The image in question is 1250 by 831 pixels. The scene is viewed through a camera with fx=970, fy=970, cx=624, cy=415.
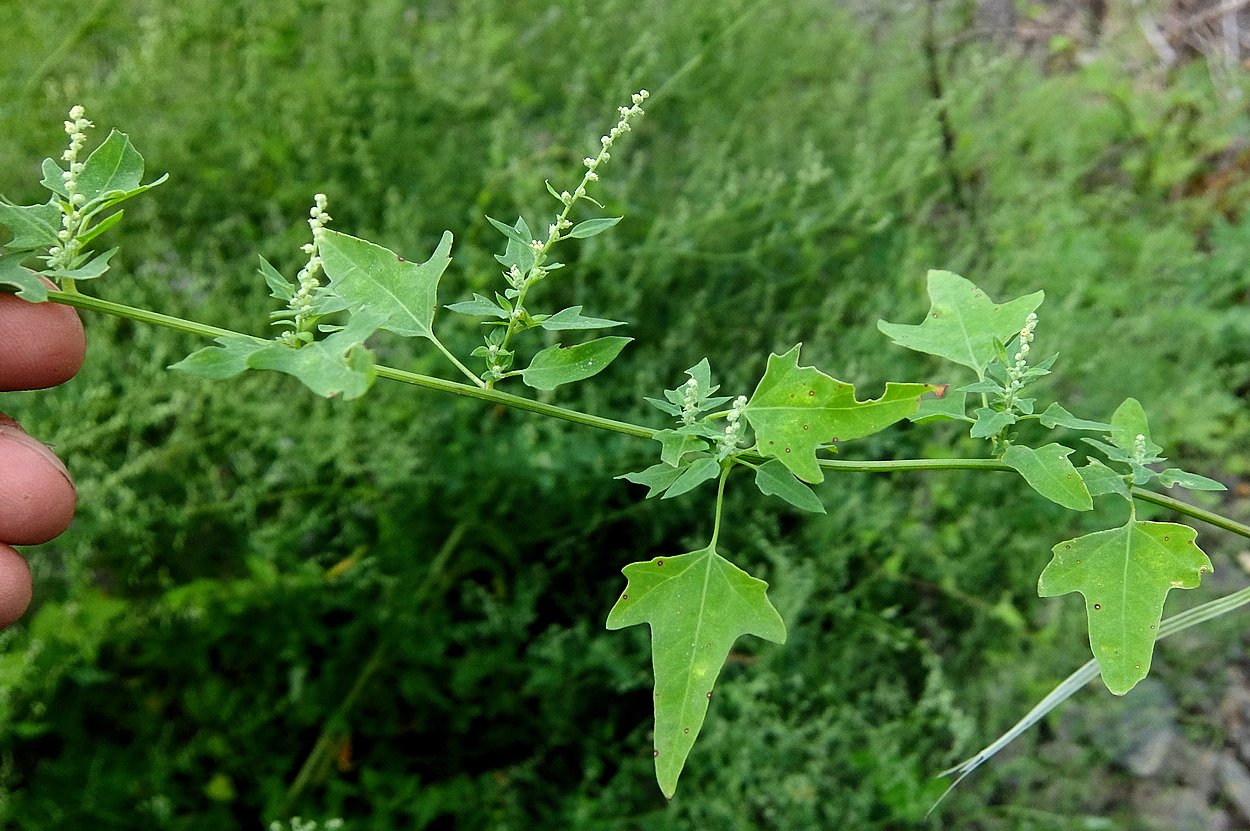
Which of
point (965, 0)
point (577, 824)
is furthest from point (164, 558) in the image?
point (965, 0)

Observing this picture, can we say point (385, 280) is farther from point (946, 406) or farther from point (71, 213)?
point (946, 406)

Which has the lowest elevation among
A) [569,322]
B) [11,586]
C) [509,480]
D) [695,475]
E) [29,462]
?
[509,480]

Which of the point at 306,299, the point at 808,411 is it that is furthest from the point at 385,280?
the point at 808,411

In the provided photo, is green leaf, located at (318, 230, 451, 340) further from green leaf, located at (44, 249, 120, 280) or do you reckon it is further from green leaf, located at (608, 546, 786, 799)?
green leaf, located at (608, 546, 786, 799)

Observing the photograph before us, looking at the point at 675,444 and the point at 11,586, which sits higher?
the point at 675,444

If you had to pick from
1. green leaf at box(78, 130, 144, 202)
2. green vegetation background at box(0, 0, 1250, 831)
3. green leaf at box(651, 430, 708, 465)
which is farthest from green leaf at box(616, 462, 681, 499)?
green vegetation background at box(0, 0, 1250, 831)

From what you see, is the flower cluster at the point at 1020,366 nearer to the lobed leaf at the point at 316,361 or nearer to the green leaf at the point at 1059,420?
the green leaf at the point at 1059,420
